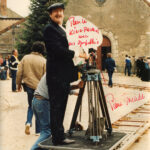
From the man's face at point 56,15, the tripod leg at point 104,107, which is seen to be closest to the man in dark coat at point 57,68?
the man's face at point 56,15

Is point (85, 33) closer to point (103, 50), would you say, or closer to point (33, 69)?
point (33, 69)

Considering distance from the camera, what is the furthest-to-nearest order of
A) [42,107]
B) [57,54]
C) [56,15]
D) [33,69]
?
1. [33,69]
2. [42,107]
3. [56,15]
4. [57,54]

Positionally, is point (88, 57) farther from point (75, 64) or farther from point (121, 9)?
point (121, 9)

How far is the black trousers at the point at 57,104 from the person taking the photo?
4082mm

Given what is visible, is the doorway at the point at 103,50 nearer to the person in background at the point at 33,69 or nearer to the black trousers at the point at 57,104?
the person in background at the point at 33,69

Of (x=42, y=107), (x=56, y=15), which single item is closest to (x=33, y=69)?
(x=42, y=107)

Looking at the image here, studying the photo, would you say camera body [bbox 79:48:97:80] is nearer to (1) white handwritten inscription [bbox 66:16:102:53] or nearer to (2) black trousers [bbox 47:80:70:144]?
(1) white handwritten inscription [bbox 66:16:102:53]

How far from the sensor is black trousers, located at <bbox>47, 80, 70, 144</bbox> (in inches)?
161

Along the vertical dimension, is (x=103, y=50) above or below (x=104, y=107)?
above

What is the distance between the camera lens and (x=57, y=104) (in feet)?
13.4

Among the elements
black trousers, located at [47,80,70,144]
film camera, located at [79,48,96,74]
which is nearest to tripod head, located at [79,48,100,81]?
film camera, located at [79,48,96,74]

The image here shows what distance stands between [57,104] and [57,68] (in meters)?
0.40

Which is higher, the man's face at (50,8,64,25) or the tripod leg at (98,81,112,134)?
the man's face at (50,8,64,25)

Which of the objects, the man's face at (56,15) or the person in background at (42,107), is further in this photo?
the person in background at (42,107)
